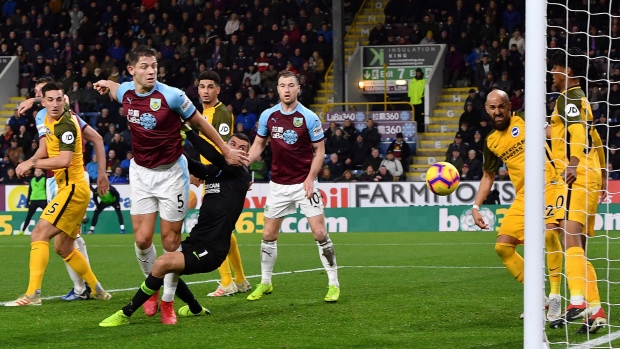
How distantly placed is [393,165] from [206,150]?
54.8ft

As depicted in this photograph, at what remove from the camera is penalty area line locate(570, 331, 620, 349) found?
6496mm

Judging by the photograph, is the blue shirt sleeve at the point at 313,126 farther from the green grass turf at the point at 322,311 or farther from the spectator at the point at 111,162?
the spectator at the point at 111,162

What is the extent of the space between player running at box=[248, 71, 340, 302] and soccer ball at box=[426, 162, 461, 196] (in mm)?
1171

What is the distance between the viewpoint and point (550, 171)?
25.8 feet

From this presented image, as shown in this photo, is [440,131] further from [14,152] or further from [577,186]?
[577,186]

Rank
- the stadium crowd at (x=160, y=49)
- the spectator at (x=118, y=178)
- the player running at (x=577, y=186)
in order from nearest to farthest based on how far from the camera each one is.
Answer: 1. the player running at (x=577, y=186)
2. the spectator at (x=118, y=178)
3. the stadium crowd at (x=160, y=49)

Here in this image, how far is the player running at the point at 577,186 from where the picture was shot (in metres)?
7.11

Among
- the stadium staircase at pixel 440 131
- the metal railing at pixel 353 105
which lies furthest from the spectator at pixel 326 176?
the metal railing at pixel 353 105

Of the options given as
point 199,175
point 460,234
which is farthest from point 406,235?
point 199,175

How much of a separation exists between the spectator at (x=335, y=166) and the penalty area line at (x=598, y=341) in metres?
17.2

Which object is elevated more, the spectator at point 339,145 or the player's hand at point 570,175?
the spectator at point 339,145

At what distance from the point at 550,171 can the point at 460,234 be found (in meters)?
12.7

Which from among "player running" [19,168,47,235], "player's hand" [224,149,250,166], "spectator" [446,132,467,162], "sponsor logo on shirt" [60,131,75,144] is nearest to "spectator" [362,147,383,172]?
"spectator" [446,132,467,162]

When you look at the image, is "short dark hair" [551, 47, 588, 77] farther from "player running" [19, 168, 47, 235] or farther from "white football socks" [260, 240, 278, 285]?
"player running" [19, 168, 47, 235]
